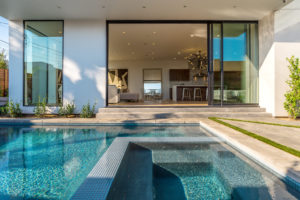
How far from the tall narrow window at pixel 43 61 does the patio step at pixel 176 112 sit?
5.85 feet

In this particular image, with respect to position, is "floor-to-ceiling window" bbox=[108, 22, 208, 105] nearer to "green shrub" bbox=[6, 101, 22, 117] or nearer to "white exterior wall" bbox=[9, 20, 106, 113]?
"white exterior wall" bbox=[9, 20, 106, 113]

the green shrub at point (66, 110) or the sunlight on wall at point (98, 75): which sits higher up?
the sunlight on wall at point (98, 75)

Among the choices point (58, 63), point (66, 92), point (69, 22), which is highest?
point (69, 22)

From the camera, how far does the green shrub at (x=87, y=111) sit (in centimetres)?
579

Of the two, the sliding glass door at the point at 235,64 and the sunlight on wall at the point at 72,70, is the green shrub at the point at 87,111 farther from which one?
the sliding glass door at the point at 235,64

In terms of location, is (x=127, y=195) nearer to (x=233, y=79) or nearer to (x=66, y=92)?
(x=66, y=92)

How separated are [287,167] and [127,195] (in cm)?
134

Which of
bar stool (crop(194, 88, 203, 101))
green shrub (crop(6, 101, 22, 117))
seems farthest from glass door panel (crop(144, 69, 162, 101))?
green shrub (crop(6, 101, 22, 117))

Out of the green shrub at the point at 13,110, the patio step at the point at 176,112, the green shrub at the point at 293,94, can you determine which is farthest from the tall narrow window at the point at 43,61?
the green shrub at the point at 293,94

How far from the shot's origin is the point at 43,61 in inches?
247

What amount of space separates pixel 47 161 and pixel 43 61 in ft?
15.9

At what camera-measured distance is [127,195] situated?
5.11 feet

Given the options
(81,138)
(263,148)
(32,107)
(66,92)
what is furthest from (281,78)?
(32,107)

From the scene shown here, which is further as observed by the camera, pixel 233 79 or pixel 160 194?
pixel 233 79
